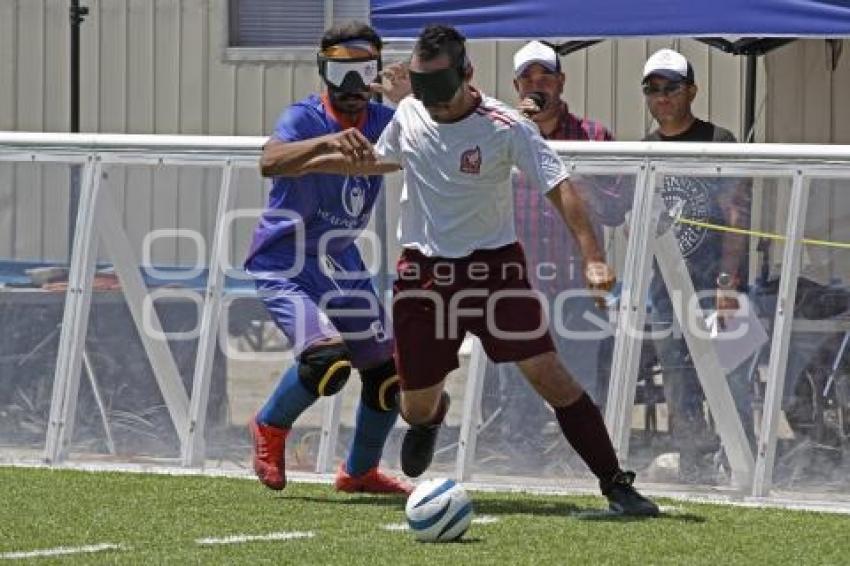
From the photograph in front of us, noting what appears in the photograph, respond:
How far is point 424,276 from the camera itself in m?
9.16

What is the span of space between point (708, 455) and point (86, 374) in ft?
10.3

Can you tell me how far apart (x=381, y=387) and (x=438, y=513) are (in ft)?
5.52

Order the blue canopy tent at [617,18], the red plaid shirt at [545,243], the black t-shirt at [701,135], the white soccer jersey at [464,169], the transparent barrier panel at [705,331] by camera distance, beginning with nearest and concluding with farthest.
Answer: the white soccer jersey at [464,169]
the transparent barrier panel at [705,331]
the red plaid shirt at [545,243]
the blue canopy tent at [617,18]
the black t-shirt at [701,135]

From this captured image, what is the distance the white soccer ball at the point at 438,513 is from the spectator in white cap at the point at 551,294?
1964mm

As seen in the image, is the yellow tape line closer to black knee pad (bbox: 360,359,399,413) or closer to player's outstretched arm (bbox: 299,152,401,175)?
black knee pad (bbox: 360,359,399,413)

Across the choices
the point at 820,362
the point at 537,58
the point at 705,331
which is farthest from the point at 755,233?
the point at 537,58

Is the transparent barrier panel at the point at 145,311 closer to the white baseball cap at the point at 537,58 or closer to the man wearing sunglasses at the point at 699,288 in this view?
the white baseball cap at the point at 537,58

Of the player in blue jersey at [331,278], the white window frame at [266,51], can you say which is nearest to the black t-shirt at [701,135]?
the player in blue jersey at [331,278]

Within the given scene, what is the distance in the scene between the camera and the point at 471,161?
353 inches

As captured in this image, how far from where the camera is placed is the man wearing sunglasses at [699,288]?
33.1 feet

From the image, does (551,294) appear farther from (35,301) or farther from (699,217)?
(35,301)

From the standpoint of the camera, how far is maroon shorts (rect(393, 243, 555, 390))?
29.8 feet

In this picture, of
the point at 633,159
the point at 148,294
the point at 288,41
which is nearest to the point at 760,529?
the point at 633,159

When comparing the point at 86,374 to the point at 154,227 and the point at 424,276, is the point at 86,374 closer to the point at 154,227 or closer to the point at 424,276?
the point at 154,227
